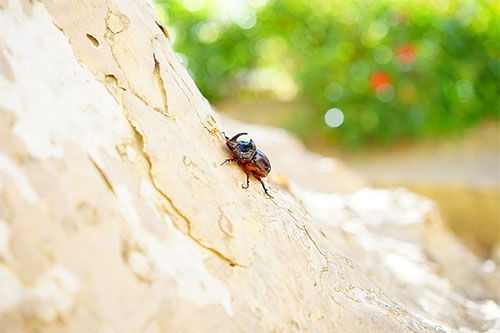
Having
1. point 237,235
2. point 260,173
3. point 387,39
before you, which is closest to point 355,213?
point 260,173

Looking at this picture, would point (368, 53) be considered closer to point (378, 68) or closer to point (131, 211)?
point (378, 68)

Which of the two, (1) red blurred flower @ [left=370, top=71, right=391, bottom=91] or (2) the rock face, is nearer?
(2) the rock face

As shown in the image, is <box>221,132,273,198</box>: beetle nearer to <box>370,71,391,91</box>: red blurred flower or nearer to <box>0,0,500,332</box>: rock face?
<box>0,0,500,332</box>: rock face

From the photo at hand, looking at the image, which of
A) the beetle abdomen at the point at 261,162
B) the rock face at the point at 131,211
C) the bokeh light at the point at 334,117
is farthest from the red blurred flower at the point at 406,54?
the beetle abdomen at the point at 261,162

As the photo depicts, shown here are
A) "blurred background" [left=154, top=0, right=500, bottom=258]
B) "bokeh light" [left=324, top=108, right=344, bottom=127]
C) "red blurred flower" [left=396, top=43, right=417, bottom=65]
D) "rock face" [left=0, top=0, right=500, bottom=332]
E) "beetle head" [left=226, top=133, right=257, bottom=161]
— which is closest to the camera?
"rock face" [left=0, top=0, right=500, bottom=332]

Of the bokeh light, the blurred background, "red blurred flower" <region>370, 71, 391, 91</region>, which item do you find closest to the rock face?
the blurred background

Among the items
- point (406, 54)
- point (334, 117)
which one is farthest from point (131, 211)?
point (334, 117)
